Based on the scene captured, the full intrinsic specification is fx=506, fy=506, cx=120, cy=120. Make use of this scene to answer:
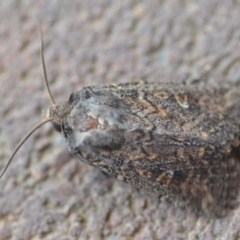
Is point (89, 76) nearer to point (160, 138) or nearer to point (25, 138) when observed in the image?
point (25, 138)

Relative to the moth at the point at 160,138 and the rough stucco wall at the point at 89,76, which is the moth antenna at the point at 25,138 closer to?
the moth at the point at 160,138

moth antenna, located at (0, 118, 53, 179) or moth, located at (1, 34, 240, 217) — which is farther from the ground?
moth antenna, located at (0, 118, 53, 179)

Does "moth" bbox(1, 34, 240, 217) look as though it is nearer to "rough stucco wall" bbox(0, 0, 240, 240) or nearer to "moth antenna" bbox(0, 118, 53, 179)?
"moth antenna" bbox(0, 118, 53, 179)

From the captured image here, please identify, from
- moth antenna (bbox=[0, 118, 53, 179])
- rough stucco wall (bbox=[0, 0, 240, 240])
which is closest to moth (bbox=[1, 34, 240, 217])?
moth antenna (bbox=[0, 118, 53, 179])

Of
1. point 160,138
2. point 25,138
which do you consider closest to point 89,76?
point 25,138

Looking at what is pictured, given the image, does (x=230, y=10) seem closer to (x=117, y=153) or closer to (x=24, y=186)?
(x=117, y=153)

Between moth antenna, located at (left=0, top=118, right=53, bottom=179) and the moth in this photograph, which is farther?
moth antenna, located at (left=0, top=118, right=53, bottom=179)
